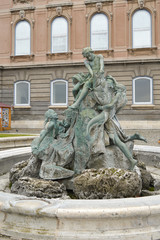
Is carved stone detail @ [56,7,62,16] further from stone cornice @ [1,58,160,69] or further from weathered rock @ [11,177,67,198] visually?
weathered rock @ [11,177,67,198]

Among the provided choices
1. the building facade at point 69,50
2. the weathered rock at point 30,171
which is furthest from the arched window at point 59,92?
the weathered rock at point 30,171

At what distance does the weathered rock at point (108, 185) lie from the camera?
3.63 meters

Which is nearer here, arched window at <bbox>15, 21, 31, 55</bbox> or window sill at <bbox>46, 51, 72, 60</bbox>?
window sill at <bbox>46, 51, 72, 60</bbox>

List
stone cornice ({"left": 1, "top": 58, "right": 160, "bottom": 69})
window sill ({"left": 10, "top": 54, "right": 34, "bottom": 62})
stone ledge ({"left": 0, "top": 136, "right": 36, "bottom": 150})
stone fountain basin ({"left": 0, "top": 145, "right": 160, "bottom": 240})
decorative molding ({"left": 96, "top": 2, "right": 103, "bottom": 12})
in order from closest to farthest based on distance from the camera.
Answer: stone fountain basin ({"left": 0, "top": 145, "right": 160, "bottom": 240}) → stone ledge ({"left": 0, "top": 136, "right": 36, "bottom": 150}) → stone cornice ({"left": 1, "top": 58, "right": 160, "bottom": 69}) → decorative molding ({"left": 96, "top": 2, "right": 103, "bottom": 12}) → window sill ({"left": 10, "top": 54, "right": 34, "bottom": 62})

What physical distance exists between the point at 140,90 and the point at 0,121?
11952mm

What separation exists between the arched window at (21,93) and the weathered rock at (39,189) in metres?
18.5

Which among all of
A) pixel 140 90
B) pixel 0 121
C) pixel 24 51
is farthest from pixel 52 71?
pixel 140 90

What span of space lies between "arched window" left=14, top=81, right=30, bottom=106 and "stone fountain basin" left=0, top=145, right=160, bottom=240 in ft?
65.4

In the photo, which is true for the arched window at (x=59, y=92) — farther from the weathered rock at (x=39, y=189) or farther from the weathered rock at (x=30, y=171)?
the weathered rock at (x=39, y=189)

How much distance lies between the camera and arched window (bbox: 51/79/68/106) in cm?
2116

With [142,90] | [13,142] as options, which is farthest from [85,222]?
[142,90]

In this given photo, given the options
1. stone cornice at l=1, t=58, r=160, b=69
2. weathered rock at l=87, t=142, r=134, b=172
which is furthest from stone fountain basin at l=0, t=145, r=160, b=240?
stone cornice at l=1, t=58, r=160, b=69

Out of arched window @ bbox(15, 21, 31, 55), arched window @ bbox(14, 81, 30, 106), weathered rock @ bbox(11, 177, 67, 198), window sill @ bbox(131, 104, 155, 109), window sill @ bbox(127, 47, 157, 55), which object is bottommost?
weathered rock @ bbox(11, 177, 67, 198)

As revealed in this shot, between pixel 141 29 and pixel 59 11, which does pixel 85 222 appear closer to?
pixel 141 29
